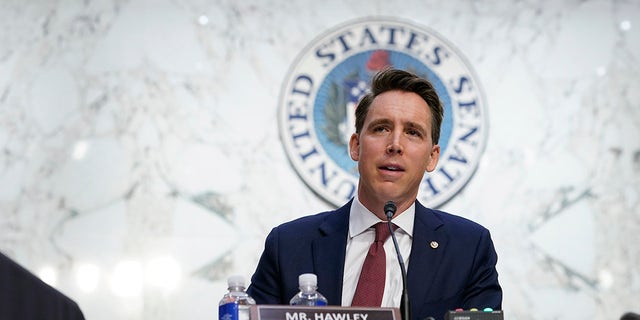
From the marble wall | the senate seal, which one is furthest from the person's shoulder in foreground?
the senate seal

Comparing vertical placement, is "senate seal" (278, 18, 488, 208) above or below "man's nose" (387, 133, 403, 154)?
above

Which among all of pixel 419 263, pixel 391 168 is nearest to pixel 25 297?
pixel 419 263

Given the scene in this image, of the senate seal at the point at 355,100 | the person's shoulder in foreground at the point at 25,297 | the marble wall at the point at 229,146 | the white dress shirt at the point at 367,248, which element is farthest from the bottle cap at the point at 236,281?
the senate seal at the point at 355,100

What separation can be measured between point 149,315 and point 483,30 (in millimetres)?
2021

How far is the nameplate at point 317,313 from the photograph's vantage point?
7.02 feet

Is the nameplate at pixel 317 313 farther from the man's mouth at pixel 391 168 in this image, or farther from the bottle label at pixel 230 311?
the man's mouth at pixel 391 168

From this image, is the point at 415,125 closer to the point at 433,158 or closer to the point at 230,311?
the point at 433,158

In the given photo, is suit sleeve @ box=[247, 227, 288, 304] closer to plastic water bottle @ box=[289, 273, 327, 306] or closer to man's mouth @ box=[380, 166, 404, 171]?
plastic water bottle @ box=[289, 273, 327, 306]

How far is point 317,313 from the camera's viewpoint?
2162 millimetres

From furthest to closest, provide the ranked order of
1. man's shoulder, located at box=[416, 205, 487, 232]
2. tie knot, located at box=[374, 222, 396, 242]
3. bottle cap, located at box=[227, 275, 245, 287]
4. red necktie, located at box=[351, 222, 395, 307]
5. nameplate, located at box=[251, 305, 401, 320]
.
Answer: man's shoulder, located at box=[416, 205, 487, 232], tie knot, located at box=[374, 222, 396, 242], red necktie, located at box=[351, 222, 395, 307], bottle cap, located at box=[227, 275, 245, 287], nameplate, located at box=[251, 305, 401, 320]

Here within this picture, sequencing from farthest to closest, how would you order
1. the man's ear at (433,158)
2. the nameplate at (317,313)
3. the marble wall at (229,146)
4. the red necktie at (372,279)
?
1. the marble wall at (229,146)
2. the man's ear at (433,158)
3. the red necktie at (372,279)
4. the nameplate at (317,313)

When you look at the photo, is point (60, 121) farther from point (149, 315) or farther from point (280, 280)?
point (280, 280)

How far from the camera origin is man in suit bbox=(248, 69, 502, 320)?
2.77 meters

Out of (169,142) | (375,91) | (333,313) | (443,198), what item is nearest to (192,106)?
(169,142)
